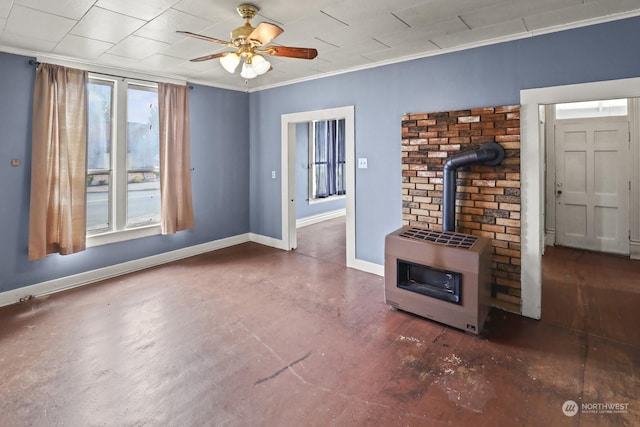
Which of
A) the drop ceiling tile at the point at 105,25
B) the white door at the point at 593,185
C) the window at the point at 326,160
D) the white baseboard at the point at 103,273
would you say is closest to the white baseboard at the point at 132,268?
the white baseboard at the point at 103,273

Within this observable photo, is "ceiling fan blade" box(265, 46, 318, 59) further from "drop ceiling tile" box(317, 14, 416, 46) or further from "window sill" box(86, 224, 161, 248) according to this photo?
"window sill" box(86, 224, 161, 248)

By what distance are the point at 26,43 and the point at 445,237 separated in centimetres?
441

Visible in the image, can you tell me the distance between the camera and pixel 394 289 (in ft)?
10.5

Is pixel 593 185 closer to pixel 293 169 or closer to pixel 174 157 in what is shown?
pixel 293 169

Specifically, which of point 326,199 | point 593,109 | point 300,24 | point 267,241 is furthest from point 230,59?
point 326,199

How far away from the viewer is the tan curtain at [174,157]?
15.1ft

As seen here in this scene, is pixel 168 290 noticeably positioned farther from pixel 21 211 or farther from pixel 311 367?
pixel 311 367

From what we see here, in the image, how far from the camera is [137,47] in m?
3.41

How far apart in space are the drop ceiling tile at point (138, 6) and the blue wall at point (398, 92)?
2412mm

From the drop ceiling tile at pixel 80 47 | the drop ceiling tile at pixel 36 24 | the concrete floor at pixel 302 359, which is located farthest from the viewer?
the drop ceiling tile at pixel 80 47

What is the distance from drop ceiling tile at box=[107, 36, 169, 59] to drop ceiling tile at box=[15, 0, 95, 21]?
57 cm

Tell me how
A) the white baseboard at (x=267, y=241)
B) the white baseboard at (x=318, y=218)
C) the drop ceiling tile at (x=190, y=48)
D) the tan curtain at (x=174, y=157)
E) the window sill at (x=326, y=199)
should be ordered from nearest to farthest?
the drop ceiling tile at (x=190, y=48) < the tan curtain at (x=174, y=157) < the white baseboard at (x=267, y=241) < the white baseboard at (x=318, y=218) < the window sill at (x=326, y=199)

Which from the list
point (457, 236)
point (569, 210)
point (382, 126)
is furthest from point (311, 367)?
point (569, 210)

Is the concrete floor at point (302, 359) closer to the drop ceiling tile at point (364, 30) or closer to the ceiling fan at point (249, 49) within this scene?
the ceiling fan at point (249, 49)
